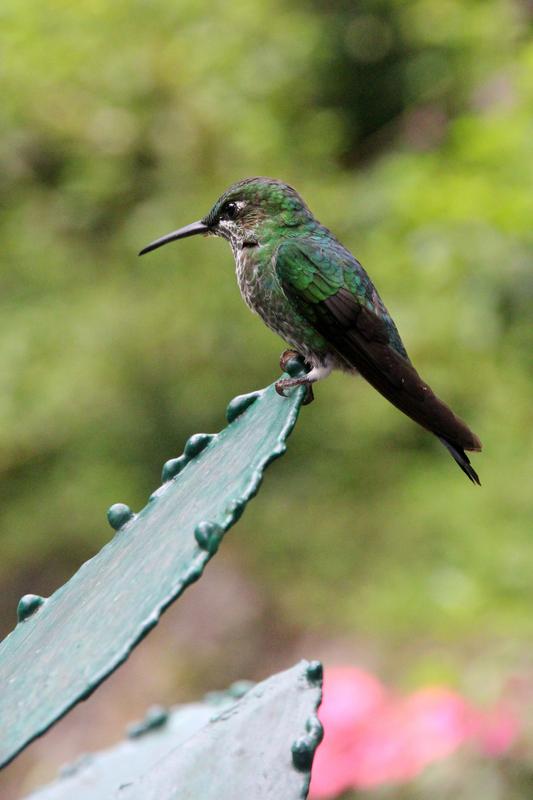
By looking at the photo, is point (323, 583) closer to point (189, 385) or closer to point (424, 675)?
point (189, 385)

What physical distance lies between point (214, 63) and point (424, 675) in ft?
9.10

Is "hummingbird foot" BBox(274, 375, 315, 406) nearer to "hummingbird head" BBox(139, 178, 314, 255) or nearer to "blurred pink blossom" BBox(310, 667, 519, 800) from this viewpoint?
"hummingbird head" BBox(139, 178, 314, 255)

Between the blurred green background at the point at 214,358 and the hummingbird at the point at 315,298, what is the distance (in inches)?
78.9

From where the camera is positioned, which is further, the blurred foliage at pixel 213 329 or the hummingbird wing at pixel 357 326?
the blurred foliage at pixel 213 329

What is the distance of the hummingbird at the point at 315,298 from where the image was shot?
1.82 m

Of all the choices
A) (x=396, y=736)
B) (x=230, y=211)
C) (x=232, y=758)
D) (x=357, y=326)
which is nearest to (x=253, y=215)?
(x=230, y=211)

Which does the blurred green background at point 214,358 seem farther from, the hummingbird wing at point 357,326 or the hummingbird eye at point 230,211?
the hummingbird wing at point 357,326

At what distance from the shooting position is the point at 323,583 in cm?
508

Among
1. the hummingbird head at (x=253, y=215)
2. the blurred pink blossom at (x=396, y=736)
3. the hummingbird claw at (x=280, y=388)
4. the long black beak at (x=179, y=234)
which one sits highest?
the long black beak at (x=179, y=234)

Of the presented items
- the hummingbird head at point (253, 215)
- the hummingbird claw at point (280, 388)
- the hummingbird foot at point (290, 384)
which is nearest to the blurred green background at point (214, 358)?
the hummingbird head at point (253, 215)

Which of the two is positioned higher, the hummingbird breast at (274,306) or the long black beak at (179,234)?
the long black beak at (179,234)

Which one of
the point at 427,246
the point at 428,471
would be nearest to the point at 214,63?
the point at 427,246

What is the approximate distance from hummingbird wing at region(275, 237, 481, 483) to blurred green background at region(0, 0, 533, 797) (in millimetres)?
2128

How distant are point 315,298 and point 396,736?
4.46 ft
